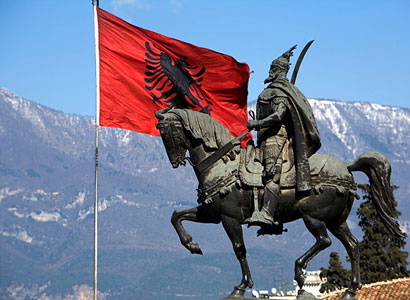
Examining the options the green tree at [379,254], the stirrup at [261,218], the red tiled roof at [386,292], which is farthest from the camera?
the green tree at [379,254]

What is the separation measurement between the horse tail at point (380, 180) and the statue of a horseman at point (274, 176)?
0.8 inches

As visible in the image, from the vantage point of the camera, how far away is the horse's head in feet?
62.3

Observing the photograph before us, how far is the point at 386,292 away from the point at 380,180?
26990mm

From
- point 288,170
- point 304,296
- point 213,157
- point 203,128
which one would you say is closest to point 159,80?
point 203,128

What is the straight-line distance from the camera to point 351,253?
62.5 feet

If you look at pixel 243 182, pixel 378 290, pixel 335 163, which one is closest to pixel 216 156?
pixel 243 182

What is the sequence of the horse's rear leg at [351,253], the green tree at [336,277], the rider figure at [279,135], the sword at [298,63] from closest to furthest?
the rider figure at [279,135]
the horse's rear leg at [351,253]
the sword at [298,63]
the green tree at [336,277]

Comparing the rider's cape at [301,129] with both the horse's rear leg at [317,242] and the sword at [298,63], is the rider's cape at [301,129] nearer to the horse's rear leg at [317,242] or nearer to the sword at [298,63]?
the horse's rear leg at [317,242]

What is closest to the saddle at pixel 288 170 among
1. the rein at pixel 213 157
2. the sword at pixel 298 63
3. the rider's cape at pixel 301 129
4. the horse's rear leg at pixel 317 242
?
the rider's cape at pixel 301 129

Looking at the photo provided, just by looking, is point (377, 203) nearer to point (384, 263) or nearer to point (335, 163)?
point (335, 163)

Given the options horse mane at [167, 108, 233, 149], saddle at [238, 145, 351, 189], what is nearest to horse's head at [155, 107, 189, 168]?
horse mane at [167, 108, 233, 149]

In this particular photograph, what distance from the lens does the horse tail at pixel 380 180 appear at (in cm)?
1889

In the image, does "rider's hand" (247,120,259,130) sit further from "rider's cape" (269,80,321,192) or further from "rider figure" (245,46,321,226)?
"rider's cape" (269,80,321,192)

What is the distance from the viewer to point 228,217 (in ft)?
61.5
